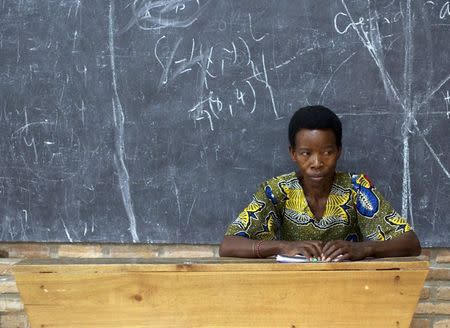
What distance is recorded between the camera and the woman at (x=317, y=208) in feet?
10.8

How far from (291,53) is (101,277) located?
1672mm

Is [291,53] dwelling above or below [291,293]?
above

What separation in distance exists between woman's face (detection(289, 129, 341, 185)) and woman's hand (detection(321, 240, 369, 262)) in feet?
1.39

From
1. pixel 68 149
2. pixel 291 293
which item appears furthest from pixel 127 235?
pixel 291 293

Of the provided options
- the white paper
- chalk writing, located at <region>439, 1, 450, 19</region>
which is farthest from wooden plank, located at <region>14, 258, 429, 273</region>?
chalk writing, located at <region>439, 1, 450, 19</region>

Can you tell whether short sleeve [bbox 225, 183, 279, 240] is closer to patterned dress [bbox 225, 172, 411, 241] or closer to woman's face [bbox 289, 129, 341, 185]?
patterned dress [bbox 225, 172, 411, 241]

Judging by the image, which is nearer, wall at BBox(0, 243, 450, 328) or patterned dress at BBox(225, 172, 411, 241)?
patterned dress at BBox(225, 172, 411, 241)

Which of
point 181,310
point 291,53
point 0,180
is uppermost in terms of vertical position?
point 291,53

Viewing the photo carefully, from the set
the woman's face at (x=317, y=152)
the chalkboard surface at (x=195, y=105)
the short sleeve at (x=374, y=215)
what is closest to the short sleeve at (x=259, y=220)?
the woman's face at (x=317, y=152)

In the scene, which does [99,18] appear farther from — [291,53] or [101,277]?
[101,277]

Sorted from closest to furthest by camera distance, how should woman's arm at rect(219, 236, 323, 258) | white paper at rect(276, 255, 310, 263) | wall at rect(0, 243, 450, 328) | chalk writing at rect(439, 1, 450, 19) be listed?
1. white paper at rect(276, 255, 310, 263)
2. woman's arm at rect(219, 236, 323, 258)
3. chalk writing at rect(439, 1, 450, 19)
4. wall at rect(0, 243, 450, 328)

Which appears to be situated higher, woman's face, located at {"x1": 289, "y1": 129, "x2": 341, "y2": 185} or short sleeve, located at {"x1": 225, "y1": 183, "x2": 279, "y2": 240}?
woman's face, located at {"x1": 289, "y1": 129, "x2": 341, "y2": 185}

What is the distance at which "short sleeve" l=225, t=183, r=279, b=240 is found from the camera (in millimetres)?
3389

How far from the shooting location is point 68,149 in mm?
3992
